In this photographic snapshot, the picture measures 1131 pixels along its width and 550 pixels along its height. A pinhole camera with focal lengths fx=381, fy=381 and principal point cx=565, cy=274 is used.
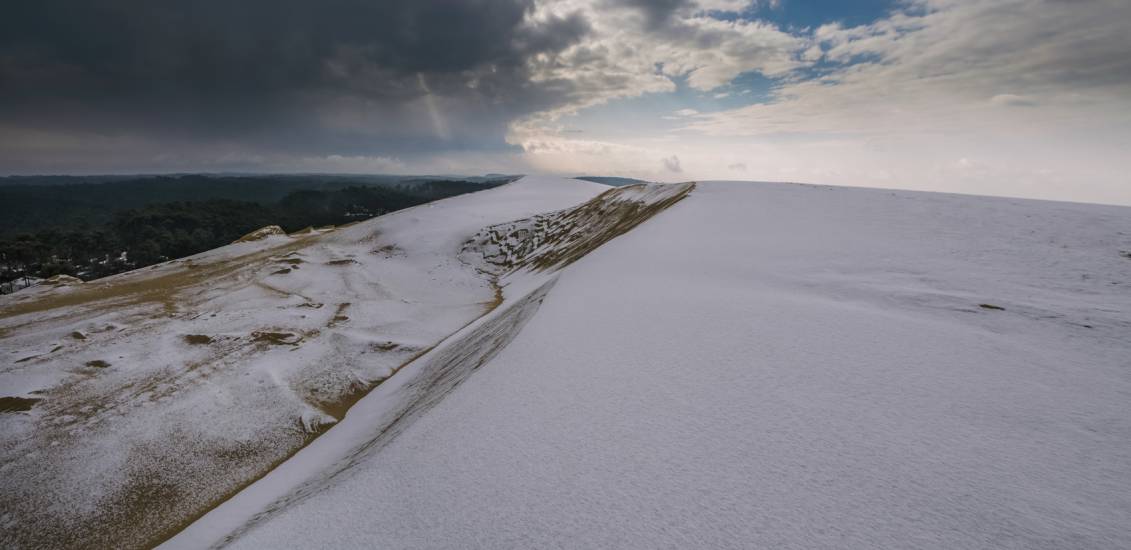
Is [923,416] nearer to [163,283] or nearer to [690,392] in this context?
[690,392]

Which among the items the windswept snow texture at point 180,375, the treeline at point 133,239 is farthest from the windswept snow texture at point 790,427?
the treeline at point 133,239

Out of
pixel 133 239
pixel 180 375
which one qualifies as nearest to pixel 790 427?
pixel 180 375

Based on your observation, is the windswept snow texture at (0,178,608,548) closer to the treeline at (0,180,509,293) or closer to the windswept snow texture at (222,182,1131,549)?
the windswept snow texture at (222,182,1131,549)

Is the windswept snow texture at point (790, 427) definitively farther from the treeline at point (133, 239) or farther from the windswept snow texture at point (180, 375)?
the treeline at point (133, 239)

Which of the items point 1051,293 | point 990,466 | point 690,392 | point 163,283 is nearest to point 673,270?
point 690,392

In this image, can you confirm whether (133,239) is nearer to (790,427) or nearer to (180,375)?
(180,375)

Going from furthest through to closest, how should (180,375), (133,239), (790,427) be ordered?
1. (133,239)
2. (180,375)
3. (790,427)
